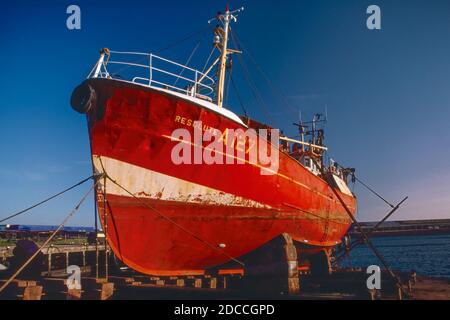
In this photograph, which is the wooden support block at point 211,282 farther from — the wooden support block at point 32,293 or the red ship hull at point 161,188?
the wooden support block at point 32,293

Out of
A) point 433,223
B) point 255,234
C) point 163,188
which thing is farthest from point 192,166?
point 433,223

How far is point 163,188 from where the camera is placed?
37.5 feet

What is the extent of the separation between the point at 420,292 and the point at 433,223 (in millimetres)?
108933

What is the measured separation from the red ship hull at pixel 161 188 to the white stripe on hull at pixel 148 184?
31 mm

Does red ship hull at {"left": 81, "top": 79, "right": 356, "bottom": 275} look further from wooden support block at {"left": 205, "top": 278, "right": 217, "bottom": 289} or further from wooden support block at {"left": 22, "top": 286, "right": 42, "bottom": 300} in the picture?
wooden support block at {"left": 22, "top": 286, "right": 42, "bottom": 300}

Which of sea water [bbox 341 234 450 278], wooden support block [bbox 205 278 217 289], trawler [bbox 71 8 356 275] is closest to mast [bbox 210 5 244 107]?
Answer: trawler [bbox 71 8 356 275]

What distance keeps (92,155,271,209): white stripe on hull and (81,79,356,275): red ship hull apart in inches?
1.2

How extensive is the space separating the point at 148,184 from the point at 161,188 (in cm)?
46

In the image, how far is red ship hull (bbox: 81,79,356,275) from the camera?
11047 millimetres

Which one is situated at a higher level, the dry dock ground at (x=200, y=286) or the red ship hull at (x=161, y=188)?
the red ship hull at (x=161, y=188)

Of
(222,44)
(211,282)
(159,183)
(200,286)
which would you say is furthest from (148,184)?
(222,44)

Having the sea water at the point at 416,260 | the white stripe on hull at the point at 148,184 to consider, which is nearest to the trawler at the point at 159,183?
the white stripe on hull at the point at 148,184

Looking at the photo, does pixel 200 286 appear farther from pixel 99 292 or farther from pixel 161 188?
pixel 161 188

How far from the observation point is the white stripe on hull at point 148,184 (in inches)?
433
